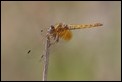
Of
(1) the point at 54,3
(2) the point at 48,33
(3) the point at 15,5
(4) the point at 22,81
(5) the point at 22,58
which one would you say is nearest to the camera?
(2) the point at 48,33

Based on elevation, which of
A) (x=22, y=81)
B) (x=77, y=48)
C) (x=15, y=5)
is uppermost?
(x=15, y=5)

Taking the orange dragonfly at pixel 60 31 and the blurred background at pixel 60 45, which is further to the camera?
the blurred background at pixel 60 45

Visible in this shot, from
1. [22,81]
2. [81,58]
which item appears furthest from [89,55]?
[22,81]

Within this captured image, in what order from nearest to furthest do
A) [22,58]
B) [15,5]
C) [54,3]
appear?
[22,58]
[15,5]
[54,3]

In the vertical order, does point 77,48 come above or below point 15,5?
below

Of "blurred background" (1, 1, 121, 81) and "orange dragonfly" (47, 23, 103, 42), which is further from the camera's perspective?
"blurred background" (1, 1, 121, 81)

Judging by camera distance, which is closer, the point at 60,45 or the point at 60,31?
the point at 60,31

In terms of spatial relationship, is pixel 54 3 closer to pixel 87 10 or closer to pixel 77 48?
pixel 87 10

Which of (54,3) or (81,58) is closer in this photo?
(81,58)
